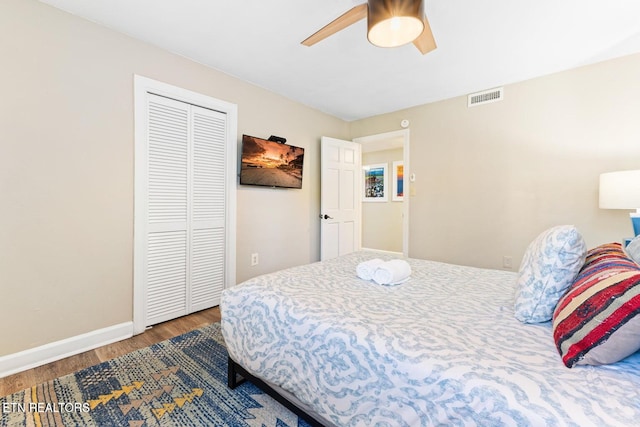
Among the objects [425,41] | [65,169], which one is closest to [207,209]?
[65,169]

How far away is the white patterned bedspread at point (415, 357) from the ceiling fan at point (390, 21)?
143 cm

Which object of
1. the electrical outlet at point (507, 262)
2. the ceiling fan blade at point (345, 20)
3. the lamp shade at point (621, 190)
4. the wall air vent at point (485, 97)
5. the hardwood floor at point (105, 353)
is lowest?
the hardwood floor at point (105, 353)

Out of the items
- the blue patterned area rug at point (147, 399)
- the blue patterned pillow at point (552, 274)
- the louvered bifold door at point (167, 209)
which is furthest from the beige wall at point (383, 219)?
the blue patterned pillow at point (552, 274)

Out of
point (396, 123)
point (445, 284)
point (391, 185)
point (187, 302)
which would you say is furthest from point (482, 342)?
point (391, 185)

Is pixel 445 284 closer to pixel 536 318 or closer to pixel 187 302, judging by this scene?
Result: pixel 536 318

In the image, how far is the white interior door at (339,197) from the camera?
3816 millimetres

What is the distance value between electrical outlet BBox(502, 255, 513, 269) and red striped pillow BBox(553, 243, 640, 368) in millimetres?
2378

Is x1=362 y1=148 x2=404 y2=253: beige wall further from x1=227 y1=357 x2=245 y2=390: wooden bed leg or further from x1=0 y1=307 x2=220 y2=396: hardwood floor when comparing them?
x1=227 y1=357 x2=245 y2=390: wooden bed leg

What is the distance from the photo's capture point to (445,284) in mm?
1599

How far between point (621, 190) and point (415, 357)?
2.41m

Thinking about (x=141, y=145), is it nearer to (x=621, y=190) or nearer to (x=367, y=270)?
(x=367, y=270)

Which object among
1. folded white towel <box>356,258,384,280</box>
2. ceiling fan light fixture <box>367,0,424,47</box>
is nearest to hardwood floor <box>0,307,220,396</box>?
folded white towel <box>356,258,384,280</box>

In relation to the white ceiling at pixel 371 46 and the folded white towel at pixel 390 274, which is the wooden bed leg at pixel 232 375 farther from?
the white ceiling at pixel 371 46

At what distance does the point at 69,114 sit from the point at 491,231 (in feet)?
13.4
